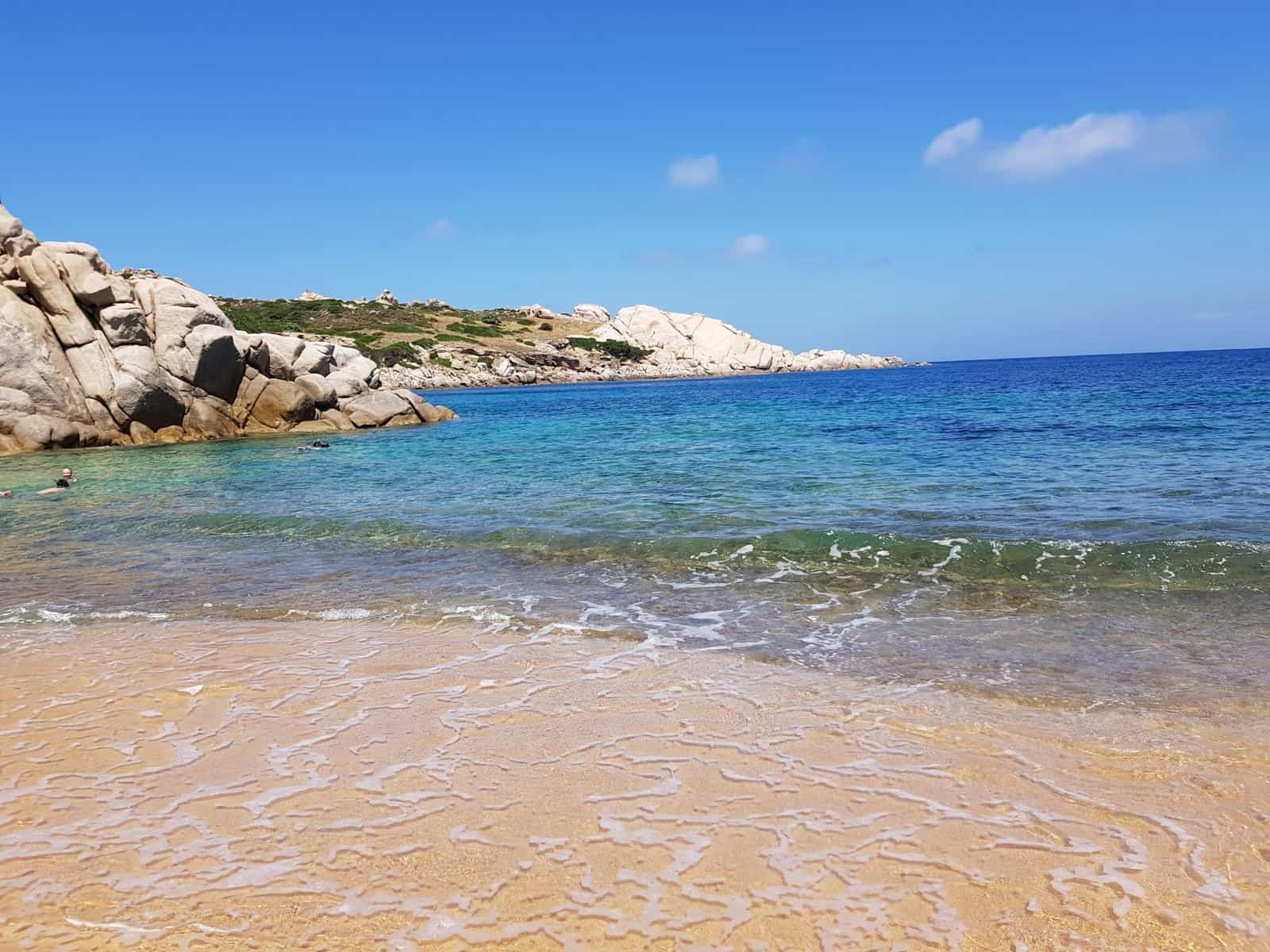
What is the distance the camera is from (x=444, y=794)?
482 cm

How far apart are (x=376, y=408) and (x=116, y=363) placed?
1219 cm

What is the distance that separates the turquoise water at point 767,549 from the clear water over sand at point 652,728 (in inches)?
3.5

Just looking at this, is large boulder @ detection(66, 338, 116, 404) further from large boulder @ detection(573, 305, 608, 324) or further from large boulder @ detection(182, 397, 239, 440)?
large boulder @ detection(573, 305, 608, 324)

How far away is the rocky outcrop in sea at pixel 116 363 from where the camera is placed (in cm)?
3044

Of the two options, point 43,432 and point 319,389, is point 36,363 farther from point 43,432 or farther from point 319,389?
point 319,389

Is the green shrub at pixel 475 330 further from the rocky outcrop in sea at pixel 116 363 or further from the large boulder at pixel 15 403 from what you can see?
the large boulder at pixel 15 403

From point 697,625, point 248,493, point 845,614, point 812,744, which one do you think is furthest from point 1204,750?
point 248,493

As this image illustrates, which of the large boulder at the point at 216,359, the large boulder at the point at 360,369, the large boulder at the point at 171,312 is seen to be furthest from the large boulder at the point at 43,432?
the large boulder at the point at 360,369

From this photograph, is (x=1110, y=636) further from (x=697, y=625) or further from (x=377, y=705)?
(x=377, y=705)

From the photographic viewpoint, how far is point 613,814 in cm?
457

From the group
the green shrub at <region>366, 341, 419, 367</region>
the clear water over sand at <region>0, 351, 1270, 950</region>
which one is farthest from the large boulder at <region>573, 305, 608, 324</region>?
the clear water over sand at <region>0, 351, 1270, 950</region>

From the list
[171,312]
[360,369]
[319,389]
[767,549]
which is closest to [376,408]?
[319,389]

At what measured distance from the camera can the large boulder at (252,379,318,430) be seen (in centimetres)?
3788

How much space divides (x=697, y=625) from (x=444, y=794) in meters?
4.07
